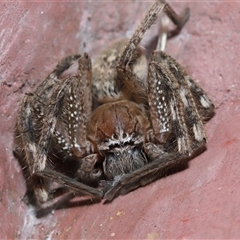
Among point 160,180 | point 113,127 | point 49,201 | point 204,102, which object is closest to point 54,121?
point 113,127

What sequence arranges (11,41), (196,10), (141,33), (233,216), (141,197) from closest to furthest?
(233,216), (141,197), (11,41), (141,33), (196,10)

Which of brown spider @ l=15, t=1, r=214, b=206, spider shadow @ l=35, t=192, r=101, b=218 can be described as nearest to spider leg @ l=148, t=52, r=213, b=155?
brown spider @ l=15, t=1, r=214, b=206

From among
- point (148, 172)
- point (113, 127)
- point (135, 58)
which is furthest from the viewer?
point (135, 58)

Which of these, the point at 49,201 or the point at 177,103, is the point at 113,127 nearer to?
the point at 177,103

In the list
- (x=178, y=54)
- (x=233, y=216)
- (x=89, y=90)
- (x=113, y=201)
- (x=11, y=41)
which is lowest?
(x=233, y=216)

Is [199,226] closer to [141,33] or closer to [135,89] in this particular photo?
[135,89]

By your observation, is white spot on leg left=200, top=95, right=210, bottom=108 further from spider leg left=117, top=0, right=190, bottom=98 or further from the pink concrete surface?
Answer: spider leg left=117, top=0, right=190, bottom=98

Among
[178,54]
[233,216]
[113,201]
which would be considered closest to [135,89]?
[178,54]
